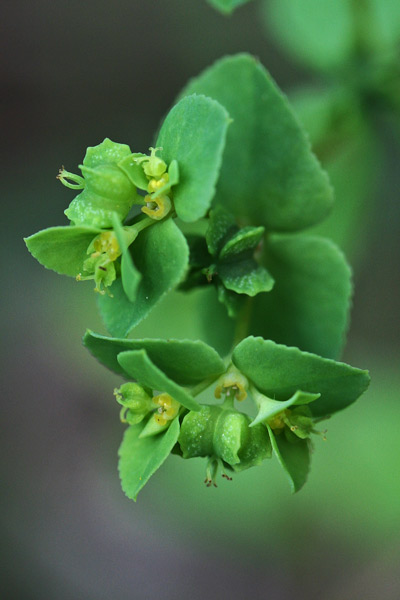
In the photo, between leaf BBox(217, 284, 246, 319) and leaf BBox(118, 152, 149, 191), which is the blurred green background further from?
leaf BBox(118, 152, 149, 191)

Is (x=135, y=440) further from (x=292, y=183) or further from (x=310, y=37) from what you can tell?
(x=310, y=37)

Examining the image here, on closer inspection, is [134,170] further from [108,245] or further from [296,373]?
[296,373]

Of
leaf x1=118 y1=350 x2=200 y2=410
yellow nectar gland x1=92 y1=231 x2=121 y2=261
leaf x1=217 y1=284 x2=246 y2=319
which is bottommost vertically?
leaf x1=118 y1=350 x2=200 y2=410

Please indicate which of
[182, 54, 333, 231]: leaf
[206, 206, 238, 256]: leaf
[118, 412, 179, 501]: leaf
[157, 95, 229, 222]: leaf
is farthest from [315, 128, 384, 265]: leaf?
[118, 412, 179, 501]: leaf

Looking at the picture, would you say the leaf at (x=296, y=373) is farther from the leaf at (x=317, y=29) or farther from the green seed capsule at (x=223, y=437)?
the leaf at (x=317, y=29)

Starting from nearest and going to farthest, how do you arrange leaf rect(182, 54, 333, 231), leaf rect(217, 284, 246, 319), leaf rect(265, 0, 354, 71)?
leaf rect(217, 284, 246, 319), leaf rect(182, 54, 333, 231), leaf rect(265, 0, 354, 71)

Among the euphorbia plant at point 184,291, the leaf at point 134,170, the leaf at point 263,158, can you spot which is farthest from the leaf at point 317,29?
the leaf at point 134,170

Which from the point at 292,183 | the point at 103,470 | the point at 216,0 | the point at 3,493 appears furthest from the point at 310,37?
the point at 3,493
